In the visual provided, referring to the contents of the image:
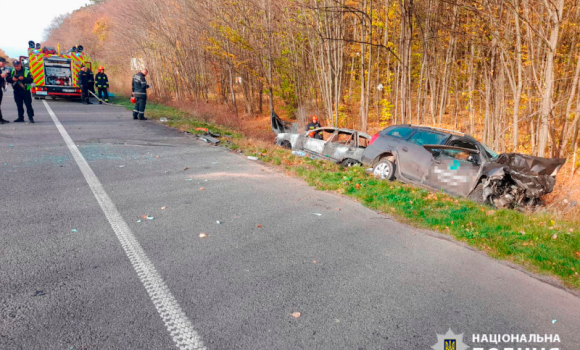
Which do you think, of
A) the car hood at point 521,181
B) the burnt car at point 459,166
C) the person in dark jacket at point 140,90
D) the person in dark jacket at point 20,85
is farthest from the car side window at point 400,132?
the person in dark jacket at point 20,85

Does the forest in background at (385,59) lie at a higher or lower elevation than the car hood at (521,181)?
higher

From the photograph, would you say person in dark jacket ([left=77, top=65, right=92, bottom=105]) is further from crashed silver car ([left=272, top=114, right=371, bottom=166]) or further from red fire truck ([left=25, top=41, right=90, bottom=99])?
crashed silver car ([left=272, top=114, right=371, bottom=166])

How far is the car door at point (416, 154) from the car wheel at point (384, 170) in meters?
0.21

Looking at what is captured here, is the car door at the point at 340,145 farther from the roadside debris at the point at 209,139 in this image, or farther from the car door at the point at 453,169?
the roadside debris at the point at 209,139

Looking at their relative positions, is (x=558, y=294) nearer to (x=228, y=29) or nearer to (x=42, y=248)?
(x=42, y=248)

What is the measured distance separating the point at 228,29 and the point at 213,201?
13.9 m

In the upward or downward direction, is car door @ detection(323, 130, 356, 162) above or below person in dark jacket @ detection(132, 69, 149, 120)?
below

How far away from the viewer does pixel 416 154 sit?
Result: 841 cm

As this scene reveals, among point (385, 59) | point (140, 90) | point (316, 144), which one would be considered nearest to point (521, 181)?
point (316, 144)

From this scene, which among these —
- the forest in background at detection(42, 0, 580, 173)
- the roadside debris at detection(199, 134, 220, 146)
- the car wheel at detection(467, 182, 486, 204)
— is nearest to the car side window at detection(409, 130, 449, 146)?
the car wheel at detection(467, 182, 486, 204)

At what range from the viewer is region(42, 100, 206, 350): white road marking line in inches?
112

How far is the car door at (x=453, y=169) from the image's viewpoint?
7.46 meters

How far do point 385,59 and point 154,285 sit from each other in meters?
19.1

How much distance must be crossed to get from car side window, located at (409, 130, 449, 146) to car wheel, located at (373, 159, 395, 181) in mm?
769
